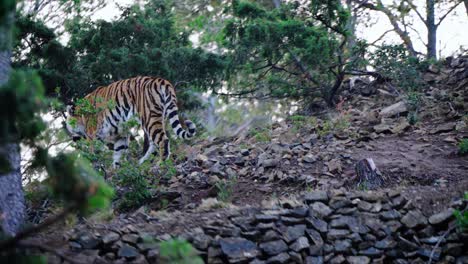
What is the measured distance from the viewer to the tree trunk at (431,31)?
16.3 metres

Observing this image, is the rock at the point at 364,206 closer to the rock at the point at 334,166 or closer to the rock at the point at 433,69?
the rock at the point at 334,166

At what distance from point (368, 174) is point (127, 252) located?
402 centimetres

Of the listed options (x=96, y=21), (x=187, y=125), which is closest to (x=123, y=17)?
(x=96, y=21)

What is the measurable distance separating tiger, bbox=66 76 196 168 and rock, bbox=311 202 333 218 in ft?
13.3

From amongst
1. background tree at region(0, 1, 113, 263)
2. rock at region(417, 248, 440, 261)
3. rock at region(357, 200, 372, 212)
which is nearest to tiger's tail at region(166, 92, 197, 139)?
rock at region(357, 200, 372, 212)

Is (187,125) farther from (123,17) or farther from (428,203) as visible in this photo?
(428,203)

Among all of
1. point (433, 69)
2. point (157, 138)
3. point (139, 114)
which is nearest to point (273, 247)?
point (157, 138)

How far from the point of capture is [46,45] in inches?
479

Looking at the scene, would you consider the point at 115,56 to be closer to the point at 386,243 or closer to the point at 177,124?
the point at 177,124

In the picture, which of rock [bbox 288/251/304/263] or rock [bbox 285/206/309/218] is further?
rock [bbox 285/206/309/218]

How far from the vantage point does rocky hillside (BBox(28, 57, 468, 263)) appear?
6.59 meters

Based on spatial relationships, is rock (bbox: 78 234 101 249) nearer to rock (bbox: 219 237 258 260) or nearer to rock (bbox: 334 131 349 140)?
rock (bbox: 219 237 258 260)

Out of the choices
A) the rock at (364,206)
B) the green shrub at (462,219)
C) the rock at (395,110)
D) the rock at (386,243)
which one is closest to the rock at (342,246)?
the rock at (386,243)

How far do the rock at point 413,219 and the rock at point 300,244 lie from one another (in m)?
1.37
